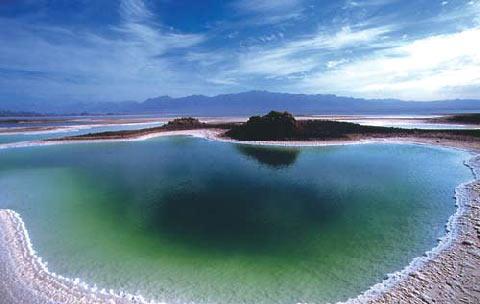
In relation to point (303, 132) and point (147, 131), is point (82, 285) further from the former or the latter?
point (147, 131)

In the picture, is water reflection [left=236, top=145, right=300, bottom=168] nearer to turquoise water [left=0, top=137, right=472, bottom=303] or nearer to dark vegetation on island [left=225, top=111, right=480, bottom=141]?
turquoise water [left=0, top=137, right=472, bottom=303]

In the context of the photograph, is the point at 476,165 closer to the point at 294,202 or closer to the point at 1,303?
the point at 294,202

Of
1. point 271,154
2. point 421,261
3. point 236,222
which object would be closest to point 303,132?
point 271,154

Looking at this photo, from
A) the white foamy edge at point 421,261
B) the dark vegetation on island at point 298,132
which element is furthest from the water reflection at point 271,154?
the white foamy edge at point 421,261

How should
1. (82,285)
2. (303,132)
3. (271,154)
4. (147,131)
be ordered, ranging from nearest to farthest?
(82,285), (271,154), (303,132), (147,131)

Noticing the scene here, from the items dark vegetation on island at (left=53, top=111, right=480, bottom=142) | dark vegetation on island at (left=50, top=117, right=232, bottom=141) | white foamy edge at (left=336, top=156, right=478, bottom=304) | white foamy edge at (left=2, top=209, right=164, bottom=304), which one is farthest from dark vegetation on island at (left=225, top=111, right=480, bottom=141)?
white foamy edge at (left=2, top=209, right=164, bottom=304)

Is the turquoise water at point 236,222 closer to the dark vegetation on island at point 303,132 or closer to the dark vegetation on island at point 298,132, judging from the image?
the dark vegetation on island at point 303,132
